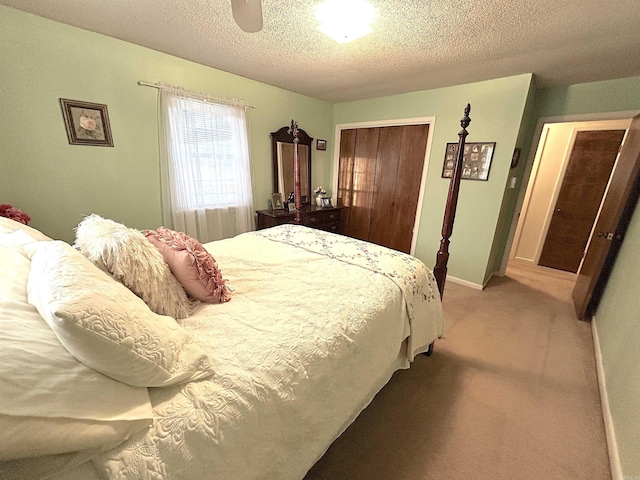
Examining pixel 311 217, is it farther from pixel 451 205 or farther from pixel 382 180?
pixel 451 205

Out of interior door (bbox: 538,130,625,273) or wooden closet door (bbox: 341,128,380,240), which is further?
wooden closet door (bbox: 341,128,380,240)

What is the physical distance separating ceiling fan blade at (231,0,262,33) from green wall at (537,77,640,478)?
8.69 feet

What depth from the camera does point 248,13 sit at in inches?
51.1

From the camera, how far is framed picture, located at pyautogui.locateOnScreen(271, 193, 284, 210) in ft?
11.4

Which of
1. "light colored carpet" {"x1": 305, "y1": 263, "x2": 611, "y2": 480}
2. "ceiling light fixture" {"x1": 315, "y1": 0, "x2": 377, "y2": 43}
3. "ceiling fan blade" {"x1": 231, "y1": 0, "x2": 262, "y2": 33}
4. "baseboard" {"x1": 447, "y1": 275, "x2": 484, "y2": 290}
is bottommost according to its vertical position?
"light colored carpet" {"x1": 305, "y1": 263, "x2": 611, "y2": 480}

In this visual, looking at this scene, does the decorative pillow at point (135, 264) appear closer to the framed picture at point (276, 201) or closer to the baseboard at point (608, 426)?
the baseboard at point (608, 426)

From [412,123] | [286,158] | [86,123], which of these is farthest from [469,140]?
[86,123]

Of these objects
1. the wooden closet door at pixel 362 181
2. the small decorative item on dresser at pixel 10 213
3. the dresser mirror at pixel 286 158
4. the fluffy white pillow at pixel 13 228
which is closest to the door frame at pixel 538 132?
the wooden closet door at pixel 362 181

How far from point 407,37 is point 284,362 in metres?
2.33

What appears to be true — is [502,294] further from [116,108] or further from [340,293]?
[116,108]

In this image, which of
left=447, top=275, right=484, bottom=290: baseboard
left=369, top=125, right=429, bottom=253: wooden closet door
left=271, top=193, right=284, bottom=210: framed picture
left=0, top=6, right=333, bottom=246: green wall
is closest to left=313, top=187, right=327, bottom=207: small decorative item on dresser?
left=271, top=193, right=284, bottom=210: framed picture

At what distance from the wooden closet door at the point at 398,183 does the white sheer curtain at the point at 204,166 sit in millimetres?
1890

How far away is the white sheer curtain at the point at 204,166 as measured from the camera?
102 inches

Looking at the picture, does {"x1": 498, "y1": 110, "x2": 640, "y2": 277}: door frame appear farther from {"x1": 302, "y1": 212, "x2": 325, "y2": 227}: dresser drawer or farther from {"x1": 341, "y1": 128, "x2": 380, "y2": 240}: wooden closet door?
{"x1": 302, "y1": 212, "x2": 325, "y2": 227}: dresser drawer
